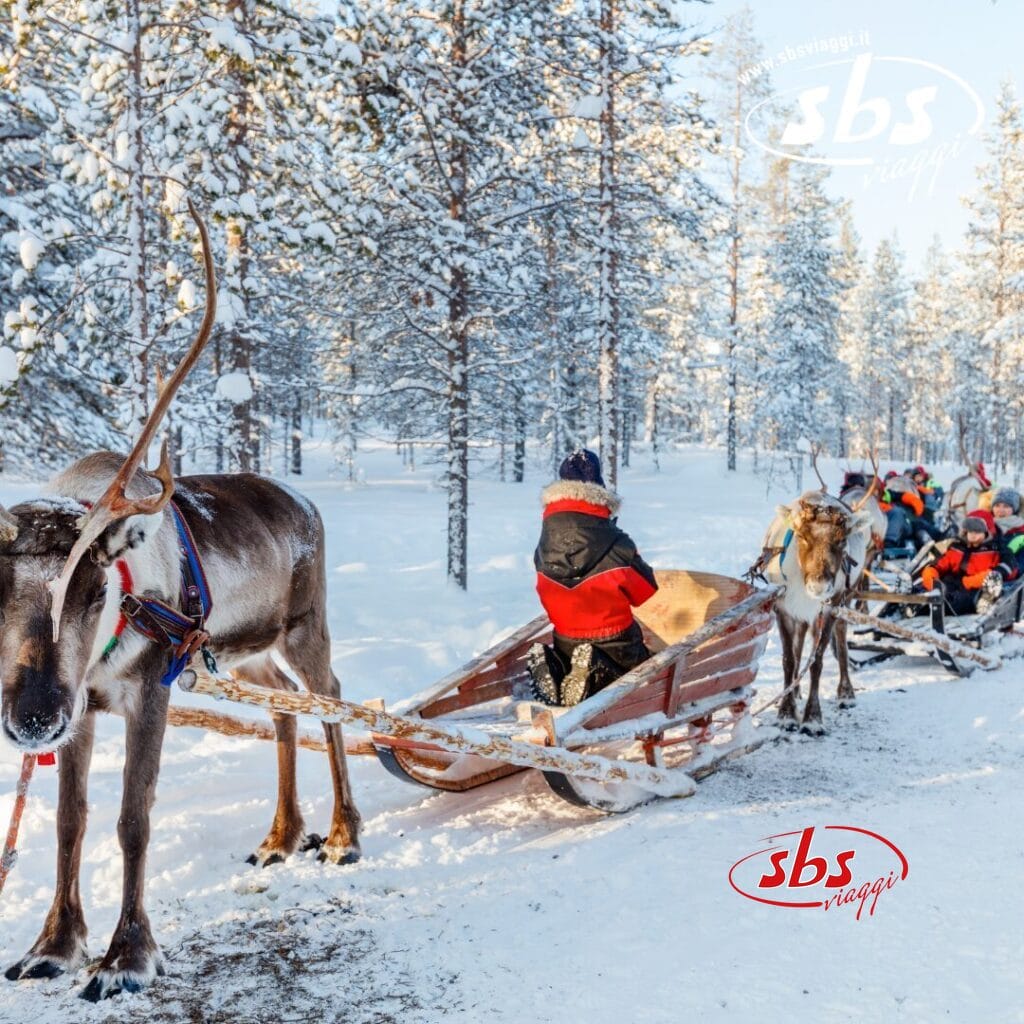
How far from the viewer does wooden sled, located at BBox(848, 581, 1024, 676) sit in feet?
28.1

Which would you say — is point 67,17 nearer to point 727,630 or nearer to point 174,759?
point 174,759

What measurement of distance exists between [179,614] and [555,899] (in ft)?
6.98

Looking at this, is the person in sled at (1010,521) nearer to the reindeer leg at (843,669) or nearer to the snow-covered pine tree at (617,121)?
the reindeer leg at (843,669)

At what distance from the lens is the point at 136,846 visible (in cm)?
→ 357

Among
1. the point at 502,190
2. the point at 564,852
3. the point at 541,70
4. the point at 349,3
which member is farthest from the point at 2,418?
the point at 564,852

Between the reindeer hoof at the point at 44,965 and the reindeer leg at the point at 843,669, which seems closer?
→ the reindeer hoof at the point at 44,965

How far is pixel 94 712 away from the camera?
372cm

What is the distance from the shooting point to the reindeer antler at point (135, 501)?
300 cm

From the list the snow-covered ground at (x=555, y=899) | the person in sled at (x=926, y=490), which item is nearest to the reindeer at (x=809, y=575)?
the snow-covered ground at (x=555, y=899)

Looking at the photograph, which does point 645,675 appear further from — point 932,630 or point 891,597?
point 932,630

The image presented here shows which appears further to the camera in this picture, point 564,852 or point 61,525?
point 564,852

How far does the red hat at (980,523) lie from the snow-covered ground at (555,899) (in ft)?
11.3

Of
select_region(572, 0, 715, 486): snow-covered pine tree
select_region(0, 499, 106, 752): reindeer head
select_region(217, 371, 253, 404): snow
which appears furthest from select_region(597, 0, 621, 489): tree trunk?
select_region(0, 499, 106, 752): reindeer head

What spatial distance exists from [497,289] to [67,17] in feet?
21.9
